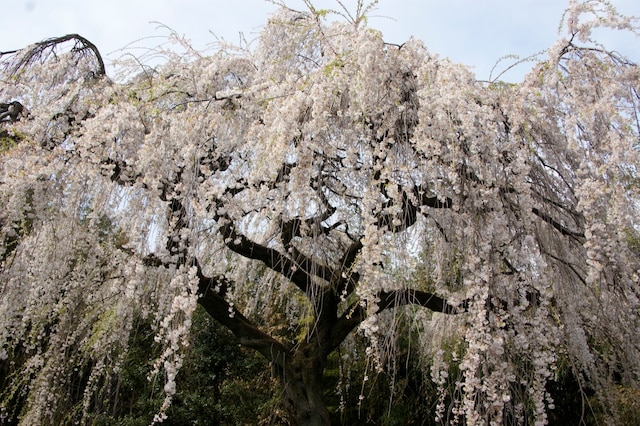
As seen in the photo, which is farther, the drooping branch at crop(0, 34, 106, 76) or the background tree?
the drooping branch at crop(0, 34, 106, 76)

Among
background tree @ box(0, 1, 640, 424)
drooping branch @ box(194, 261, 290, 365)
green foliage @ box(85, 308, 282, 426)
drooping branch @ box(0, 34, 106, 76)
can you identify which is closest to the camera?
background tree @ box(0, 1, 640, 424)

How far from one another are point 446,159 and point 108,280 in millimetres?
3039

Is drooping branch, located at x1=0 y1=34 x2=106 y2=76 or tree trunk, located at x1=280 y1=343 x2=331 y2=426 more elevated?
drooping branch, located at x1=0 y1=34 x2=106 y2=76

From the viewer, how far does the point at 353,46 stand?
2.41 m

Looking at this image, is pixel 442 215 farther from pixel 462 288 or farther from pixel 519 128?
pixel 519 128

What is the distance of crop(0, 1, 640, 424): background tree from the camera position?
2.05 m

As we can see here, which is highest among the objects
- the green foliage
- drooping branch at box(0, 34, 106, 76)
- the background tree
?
drooping branch at box(0, 34, 106, 76)

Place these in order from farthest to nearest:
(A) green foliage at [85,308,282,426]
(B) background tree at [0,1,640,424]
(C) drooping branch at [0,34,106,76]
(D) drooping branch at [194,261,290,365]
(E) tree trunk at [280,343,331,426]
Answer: (A) green foliage at [85,308,282,426] < (D) drooping branch at [194,261,290,365] < (E) tree trunk at [280,343,331,426] < (C) drooping branch at [0,34,106,76] < (B) background tree at [0,1,640,424]

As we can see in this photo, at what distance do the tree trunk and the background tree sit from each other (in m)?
0.80

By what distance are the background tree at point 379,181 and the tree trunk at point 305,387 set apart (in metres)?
0.80

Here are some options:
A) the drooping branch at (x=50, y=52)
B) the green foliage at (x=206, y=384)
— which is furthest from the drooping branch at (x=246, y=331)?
the drooping branch at (x=50, y=52)

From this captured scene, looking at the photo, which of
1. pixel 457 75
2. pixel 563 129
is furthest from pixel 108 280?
pixel 563 129

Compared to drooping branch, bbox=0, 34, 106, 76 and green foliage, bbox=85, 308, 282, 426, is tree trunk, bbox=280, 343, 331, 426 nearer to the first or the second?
green foliage, bbox=85, 308, 282, 426

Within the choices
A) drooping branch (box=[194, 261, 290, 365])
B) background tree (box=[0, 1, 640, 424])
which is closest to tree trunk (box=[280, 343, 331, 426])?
drooping branch (box=[194, 261, 290, 365])
